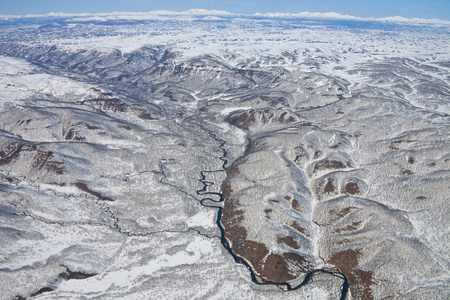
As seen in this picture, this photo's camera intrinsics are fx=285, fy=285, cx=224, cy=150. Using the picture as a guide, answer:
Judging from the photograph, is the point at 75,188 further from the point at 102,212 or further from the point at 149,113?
the point at 149,113

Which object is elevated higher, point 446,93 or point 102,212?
point 446,93

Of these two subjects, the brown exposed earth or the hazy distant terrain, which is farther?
the hazy distant terrain

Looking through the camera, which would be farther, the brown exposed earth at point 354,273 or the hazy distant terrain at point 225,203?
the hazy distant terrain at point 225,203

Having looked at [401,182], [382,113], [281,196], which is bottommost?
[281,196]

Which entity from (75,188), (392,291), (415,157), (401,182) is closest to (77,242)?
(75,188)

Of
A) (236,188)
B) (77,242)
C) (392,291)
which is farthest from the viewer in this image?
(236,188)

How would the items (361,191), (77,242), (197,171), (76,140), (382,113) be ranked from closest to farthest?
1. (77,242)
2. (361,191)
3. (197,171)
4. (76,140)
5. (382,113)

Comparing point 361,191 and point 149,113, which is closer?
point 361,191

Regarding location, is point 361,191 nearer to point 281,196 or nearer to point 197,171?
point 281,196

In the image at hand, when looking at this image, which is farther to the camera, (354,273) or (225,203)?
(225,203)

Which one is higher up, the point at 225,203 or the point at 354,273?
the point at 225,203
